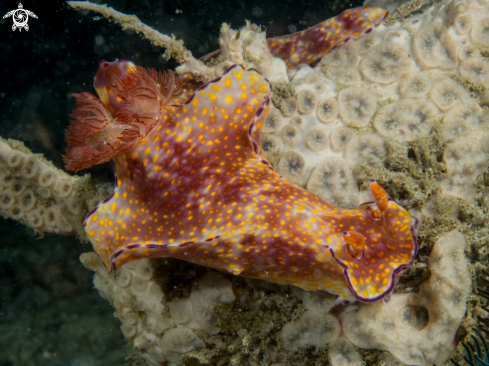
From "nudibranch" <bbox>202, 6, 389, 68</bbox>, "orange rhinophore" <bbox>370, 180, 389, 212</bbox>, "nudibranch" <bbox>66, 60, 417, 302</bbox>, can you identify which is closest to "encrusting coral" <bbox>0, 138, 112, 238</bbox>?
"nudibranch" <bbox>66, 60, 417, 302</bbox>

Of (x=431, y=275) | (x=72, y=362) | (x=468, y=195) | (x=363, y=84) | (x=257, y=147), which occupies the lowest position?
(x=72, y=362)

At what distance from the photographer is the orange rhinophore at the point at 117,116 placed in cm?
289

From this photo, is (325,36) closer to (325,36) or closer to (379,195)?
(325,36)

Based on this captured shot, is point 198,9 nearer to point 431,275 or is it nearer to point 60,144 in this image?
point 60,144

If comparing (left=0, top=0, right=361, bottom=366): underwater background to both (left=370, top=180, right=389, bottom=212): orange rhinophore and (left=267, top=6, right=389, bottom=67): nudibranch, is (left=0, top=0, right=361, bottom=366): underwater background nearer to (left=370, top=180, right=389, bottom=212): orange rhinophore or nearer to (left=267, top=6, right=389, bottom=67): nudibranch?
(left=267, top=6, right=389, bottom=67): nudibranch

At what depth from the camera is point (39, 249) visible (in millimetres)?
6504

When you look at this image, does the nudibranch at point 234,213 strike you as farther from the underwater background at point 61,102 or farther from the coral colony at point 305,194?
the underwater background at point 61,102

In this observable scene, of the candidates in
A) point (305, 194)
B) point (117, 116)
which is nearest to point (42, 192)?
point (117, 116)

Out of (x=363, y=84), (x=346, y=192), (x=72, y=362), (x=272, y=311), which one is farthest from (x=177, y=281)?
(x=72, y=362)

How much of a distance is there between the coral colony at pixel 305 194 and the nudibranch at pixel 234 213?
1 cm

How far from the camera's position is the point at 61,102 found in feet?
17.4

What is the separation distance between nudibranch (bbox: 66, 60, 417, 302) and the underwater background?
2.39m

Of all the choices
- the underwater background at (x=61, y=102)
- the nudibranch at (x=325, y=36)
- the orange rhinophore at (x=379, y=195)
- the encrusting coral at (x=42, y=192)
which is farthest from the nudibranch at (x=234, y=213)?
the underwater background at (x=61, y=102)

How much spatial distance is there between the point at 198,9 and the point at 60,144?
326 cm
